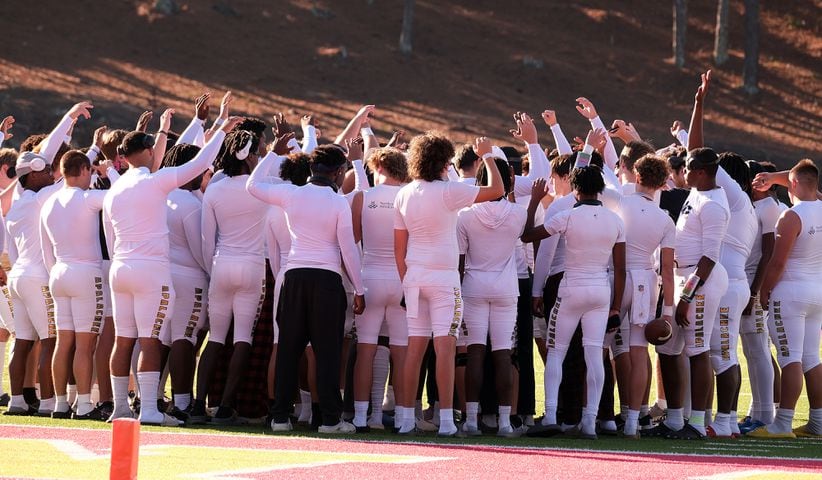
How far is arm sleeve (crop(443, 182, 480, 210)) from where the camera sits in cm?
969

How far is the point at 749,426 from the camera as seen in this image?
11.3m

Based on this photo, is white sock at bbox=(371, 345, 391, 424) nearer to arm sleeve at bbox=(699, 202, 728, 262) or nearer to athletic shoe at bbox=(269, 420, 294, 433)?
athletic shoe at bbox=(269, 420, 294, 433)

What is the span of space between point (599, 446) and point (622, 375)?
1.20 metres

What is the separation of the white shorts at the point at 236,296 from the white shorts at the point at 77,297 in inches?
34.5

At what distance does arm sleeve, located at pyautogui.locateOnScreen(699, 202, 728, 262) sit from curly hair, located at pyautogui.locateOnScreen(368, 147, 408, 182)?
7.69ft

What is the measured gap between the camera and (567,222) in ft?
33.4

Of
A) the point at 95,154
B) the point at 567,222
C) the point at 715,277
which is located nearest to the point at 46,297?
the point at 95,154

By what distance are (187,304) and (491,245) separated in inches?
96.0

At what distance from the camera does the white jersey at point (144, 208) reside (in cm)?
980

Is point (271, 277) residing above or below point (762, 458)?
above

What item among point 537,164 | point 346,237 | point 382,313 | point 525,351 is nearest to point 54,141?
point 346,237

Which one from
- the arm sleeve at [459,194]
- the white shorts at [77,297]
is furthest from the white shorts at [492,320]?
the white shorts at [77,297]

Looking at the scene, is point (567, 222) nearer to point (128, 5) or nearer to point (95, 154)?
point (95, 154)

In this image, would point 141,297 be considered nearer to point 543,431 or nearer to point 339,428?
point 339,428
